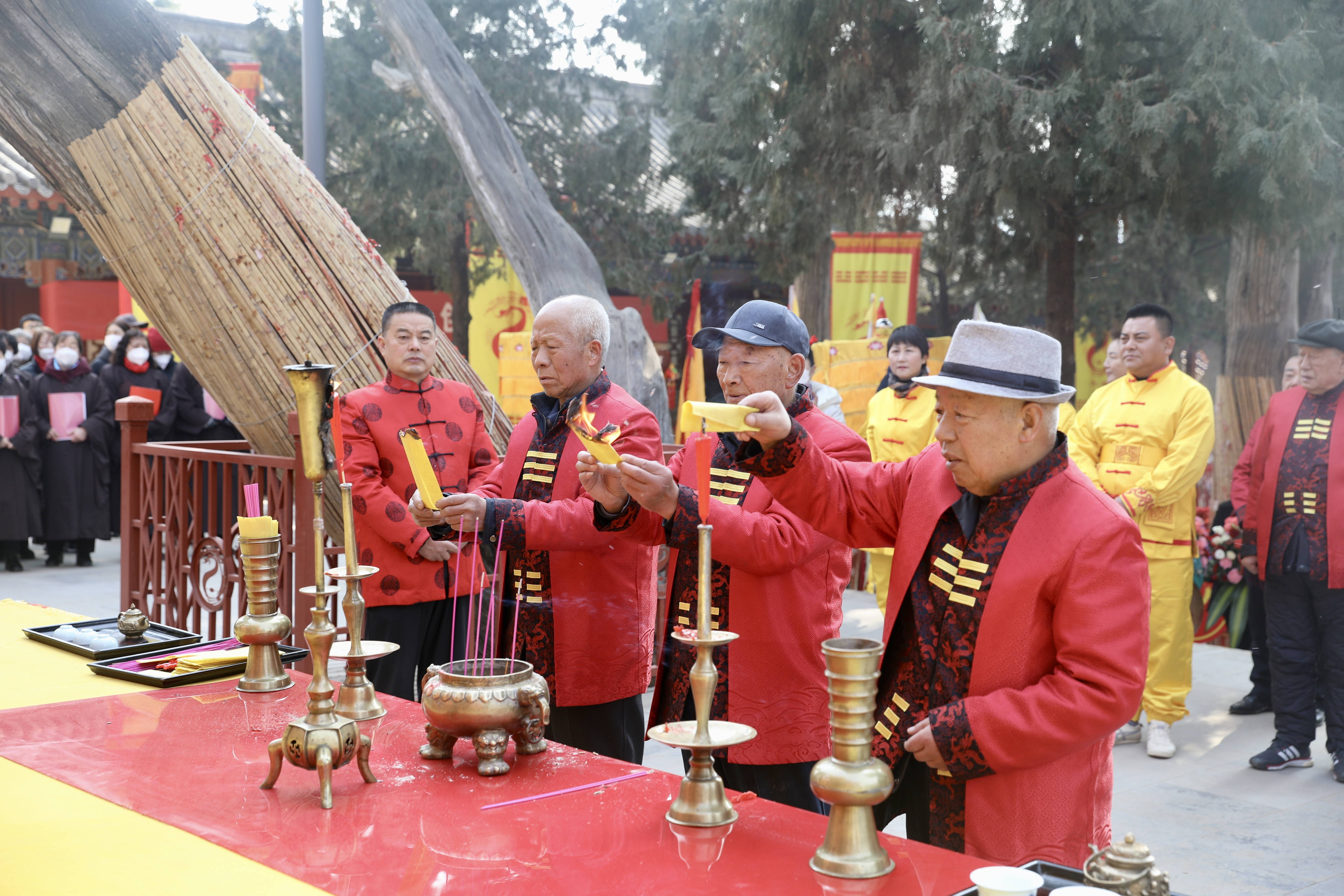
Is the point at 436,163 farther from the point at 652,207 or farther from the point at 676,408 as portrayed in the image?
the point at 676,408

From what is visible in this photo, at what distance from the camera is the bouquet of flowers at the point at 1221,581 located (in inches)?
216

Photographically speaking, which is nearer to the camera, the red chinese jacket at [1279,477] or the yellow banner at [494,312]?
the red chinese jacket at [1279,477]

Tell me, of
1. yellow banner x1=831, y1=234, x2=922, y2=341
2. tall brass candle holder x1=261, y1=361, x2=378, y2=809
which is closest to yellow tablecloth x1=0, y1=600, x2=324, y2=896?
tall brass candle holder x1=261, y1=361, x2=378, y2=809

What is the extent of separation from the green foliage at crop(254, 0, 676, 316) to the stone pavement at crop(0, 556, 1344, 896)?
6.72 metres

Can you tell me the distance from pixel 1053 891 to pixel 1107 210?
20.6 ft

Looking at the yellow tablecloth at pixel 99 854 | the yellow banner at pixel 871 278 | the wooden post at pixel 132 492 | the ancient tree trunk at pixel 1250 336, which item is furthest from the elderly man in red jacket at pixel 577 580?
the yellow banner at pixel 871 278

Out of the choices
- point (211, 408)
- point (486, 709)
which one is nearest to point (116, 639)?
point (486, 709)

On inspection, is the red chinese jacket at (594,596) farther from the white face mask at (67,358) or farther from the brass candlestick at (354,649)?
the white face mask at (67,358)

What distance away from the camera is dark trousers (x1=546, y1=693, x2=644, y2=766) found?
275 centimetres

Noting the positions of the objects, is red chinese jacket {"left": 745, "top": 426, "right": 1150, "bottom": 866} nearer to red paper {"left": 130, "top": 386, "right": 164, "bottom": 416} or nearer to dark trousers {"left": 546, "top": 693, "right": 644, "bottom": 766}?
dark trousers {"left": 546, "top": 693, "right": 644, "bottom": 766}

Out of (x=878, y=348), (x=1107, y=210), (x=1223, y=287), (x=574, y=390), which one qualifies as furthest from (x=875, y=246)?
(x=574, y=390)

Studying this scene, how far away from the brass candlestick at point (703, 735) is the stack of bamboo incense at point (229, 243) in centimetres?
273

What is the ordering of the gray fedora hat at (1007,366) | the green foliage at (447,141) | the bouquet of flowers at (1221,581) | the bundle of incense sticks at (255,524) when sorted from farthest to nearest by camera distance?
the green foliage at (447,141) < the bouquet of flowers at (1221,581) < the bundle of incense sticks at (255,524) < the gray fedora hat at (1007,366)

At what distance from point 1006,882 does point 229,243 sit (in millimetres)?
3346
